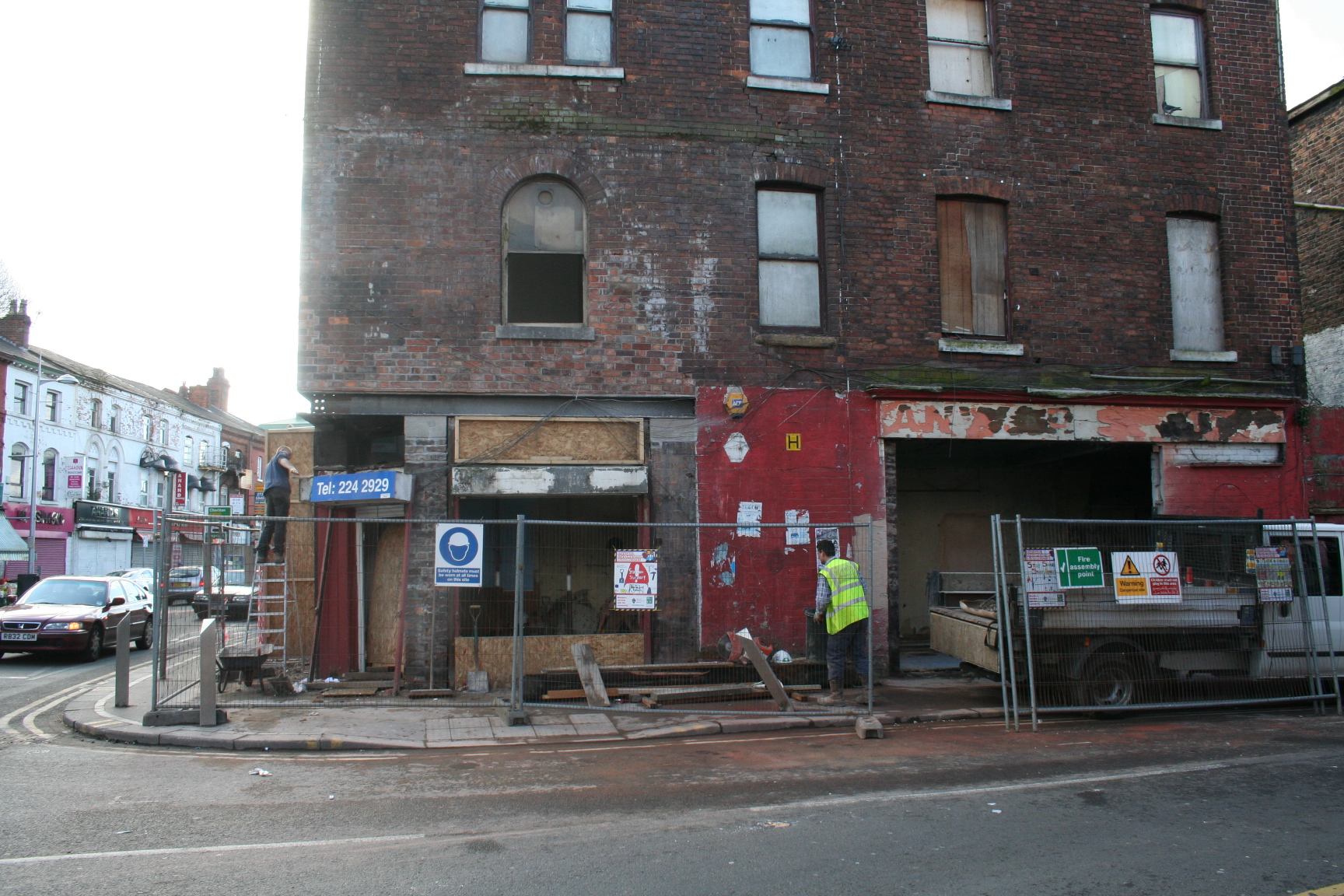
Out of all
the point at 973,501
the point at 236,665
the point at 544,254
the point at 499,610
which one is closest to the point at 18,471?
the point at 236,665

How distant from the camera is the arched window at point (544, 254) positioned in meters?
12.4

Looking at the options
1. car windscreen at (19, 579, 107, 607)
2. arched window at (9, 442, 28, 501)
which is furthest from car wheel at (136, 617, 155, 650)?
arched window at (9, 442, 28, 501)

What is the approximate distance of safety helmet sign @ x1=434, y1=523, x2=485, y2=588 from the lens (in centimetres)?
1022

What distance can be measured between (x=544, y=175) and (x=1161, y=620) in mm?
9285

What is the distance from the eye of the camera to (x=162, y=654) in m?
9.26

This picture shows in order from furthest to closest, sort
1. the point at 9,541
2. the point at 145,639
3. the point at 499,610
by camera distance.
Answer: the point at 9,541
the point at 145,639
the point at 499,610

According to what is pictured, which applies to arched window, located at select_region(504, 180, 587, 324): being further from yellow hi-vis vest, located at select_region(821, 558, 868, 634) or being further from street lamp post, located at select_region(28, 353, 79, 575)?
street lamp post, located at select_region(28, 353, 79, 575)

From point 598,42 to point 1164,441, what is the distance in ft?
32.5

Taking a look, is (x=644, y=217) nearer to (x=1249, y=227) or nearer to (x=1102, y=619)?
(x=1102, y=619)

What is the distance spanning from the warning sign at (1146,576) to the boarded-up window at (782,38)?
792 cm

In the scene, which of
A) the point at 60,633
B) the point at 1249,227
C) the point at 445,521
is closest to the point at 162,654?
the point at 445,521

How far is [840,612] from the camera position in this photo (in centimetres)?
1041

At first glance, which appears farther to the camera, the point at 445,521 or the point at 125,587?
the point at 125,587

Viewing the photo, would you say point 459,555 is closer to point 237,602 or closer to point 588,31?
point 237,602
